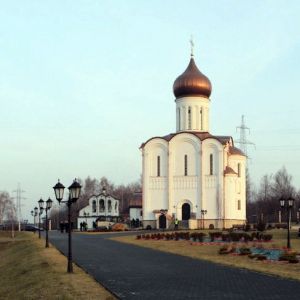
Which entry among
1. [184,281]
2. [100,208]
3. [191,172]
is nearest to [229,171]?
[191,172]

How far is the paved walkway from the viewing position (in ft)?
38.2

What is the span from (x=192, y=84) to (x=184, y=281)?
167ft

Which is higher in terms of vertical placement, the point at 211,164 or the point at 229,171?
the point at 211,164

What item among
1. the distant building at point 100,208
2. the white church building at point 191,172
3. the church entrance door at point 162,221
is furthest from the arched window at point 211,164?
the distant building at point 100,208

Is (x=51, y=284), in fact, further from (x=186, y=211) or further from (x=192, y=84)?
(x=192, y=84)

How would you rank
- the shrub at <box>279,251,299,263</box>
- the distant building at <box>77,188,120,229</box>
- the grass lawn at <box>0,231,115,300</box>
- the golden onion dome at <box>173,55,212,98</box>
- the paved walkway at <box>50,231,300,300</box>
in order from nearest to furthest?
the paved walkway at <box>50,231,300,300</box> < the grass lawn at <box>0,231,115,300</box> < the shrub at <box>279,251,299,263</box> < the golden onion dome at <box>173,55,212,98</box> < the distant building at <box>77,188,120,229</box>

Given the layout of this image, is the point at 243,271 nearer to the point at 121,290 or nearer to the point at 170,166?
the point at 121,290

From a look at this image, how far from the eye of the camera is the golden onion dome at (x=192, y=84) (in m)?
63.5

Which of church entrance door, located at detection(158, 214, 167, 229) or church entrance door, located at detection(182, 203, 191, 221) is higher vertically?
church entrance door, located at detection(182, 203, 191, 221)

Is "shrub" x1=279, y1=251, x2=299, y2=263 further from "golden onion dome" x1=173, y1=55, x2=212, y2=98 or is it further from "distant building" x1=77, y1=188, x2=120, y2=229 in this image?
"distant building" x1=77, y1=188, x2=120, y2=229

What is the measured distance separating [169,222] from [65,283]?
4833 cm

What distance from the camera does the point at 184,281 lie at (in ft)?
45.8

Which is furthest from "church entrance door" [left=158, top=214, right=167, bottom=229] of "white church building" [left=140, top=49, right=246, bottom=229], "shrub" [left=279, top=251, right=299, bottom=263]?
"shrub" [left=279, top=251, right=299, bottom=263]

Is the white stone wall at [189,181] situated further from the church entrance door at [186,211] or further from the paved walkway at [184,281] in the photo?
the paved walkway at [184,281]
